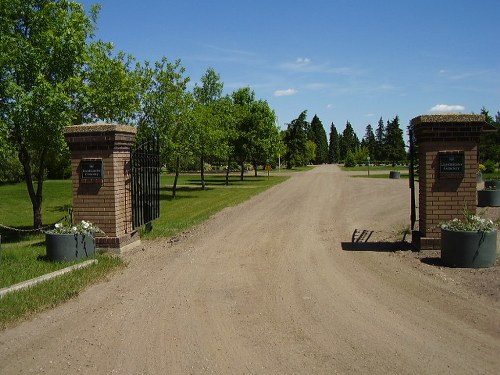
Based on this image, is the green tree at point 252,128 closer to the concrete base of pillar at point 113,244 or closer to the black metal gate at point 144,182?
the black metal gate at point 144,182

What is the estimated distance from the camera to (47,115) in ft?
42.4

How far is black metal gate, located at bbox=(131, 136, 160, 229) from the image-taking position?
980 cm

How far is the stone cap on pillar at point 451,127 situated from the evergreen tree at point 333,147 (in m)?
138

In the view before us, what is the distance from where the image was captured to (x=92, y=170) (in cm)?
888

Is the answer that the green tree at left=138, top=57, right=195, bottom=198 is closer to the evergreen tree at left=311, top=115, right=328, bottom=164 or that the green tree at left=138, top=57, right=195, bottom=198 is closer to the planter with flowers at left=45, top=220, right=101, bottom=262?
the planter with flowers at left=45, top=220, right=101, bottom=262

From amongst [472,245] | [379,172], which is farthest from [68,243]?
[379,172]

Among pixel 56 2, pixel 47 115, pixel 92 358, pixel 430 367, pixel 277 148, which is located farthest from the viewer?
pixel 277 148

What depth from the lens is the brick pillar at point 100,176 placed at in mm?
8812

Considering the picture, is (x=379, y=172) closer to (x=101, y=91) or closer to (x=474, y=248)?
(x=101, y=91)

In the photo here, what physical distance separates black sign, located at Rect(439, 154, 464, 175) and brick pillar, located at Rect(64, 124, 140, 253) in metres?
5.81

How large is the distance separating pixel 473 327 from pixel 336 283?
2.07m

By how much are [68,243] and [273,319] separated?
4354 millimetres

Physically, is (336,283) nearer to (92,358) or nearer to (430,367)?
(430,367)

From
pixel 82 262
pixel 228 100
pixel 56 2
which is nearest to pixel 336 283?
pixel 82 262
